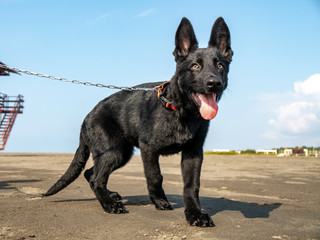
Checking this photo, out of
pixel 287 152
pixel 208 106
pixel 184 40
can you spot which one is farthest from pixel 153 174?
pixel 287 152

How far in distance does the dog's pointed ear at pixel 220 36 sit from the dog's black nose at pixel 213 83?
92 cm

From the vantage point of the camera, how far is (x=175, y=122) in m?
3.87

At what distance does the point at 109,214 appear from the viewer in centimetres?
397

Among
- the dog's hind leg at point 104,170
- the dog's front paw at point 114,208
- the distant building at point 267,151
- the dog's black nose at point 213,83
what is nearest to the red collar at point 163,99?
the dog's black nose at point 213,83

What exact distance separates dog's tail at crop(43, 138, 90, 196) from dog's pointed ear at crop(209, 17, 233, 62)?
8.29ft

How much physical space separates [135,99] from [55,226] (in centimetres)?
209

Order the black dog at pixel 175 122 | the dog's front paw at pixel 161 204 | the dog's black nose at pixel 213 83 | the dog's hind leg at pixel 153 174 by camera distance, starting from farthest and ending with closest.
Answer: the dog's front paw at pixel 161 204
the dog's hind leg at pixel 153 174
the black dog at pixel 175 122
the dog's black nose at pixel 213 83

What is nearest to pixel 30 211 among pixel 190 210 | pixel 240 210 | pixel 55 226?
pixel 55 226

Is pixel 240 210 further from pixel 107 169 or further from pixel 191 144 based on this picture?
pixel 107 169

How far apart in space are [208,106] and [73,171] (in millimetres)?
2558

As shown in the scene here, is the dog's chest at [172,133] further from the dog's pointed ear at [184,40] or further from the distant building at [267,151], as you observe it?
the distant building at [267,151]

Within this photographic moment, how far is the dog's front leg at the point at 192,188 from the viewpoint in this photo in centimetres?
347

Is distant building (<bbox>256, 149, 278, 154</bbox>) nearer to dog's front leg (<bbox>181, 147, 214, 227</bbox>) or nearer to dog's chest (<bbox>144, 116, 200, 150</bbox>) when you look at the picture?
dog's front leg (<bbox>181, 147, 214, 227</bbox>)

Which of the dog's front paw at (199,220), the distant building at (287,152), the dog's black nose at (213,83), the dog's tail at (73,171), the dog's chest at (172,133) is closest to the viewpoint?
the dog's black nose at (213,83)
